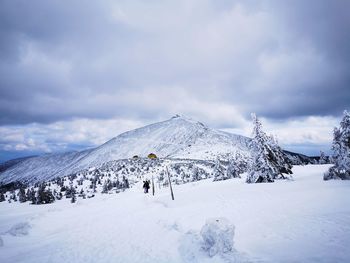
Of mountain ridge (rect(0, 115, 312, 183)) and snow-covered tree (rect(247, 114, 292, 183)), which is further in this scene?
mountain ridge (rect(0, 115, 312, 183))

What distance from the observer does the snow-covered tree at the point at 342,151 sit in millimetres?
18891

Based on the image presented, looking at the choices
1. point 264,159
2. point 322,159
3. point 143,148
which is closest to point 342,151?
point 264,159

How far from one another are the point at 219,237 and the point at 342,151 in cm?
1873

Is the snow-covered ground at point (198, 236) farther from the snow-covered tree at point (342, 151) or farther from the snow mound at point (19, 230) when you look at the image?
the snow-covered tree at point (342, 151)

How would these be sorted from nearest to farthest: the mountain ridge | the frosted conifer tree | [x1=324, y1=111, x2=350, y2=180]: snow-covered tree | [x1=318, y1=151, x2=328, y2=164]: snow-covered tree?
[x1=324, y1=111, x2=350, y2=180]: snow-covered tree, the frosted conifer tree, [x1=318, y1=151, x2=328, y2=164]: snow-covered tree, the mountain ridge

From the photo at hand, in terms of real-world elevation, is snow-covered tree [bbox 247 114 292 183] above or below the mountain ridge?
below

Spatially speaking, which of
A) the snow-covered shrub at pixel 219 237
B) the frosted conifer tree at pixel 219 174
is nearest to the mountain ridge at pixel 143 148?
the frosted conifer tree at pixel 219 174

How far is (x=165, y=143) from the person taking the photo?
170750mm

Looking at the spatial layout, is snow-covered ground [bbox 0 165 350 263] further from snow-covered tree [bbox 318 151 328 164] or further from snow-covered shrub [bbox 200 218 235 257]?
snow-covered tree [bbox 318 151 328 164]

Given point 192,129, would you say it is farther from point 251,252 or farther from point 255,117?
point 251,252

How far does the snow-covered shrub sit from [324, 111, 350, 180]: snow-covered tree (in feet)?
58.3

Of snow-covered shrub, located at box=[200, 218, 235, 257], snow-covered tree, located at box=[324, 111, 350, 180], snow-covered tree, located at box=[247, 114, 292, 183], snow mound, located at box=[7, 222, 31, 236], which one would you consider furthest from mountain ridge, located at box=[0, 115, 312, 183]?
snow-covered shrub, located at box=[200, 218, 235, 257]

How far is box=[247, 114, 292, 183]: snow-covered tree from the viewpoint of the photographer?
23.8m

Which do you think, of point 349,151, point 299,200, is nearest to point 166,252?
point 299,200
